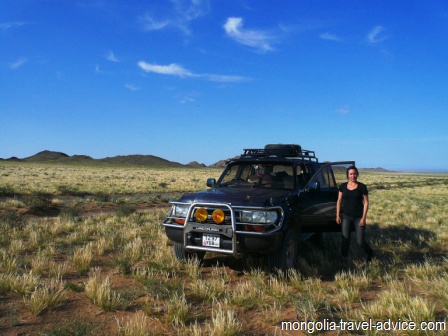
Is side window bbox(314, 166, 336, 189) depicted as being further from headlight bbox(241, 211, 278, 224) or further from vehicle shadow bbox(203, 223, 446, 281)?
headlight bbox(241, 211, 278, 224)

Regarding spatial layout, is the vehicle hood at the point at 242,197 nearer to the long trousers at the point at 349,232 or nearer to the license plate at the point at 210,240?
the license plate at the point at 210,240

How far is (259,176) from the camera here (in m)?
7.41

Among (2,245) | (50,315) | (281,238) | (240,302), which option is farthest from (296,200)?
(2,245)

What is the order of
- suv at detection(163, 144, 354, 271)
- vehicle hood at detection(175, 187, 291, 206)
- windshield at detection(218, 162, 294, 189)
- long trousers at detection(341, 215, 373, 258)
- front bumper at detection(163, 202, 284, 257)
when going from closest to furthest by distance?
front bumper at detection(163, 202, 284, 257) < suv at detection(163, 144, 354, 271) < vehicle hood at detection(175, 187, 291, 206) < long trousers at detection(341, 215, 373, 258) < windshield at detection(218, 162, 294, 189)

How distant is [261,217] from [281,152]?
2.64 m

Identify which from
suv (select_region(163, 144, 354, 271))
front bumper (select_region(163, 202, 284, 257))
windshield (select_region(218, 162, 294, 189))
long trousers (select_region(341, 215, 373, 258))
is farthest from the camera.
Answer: windshield (select_region(218, 162, 294, 189))

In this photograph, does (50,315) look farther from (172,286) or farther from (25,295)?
(172,286)

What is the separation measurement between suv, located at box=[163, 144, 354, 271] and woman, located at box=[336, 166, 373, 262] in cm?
50

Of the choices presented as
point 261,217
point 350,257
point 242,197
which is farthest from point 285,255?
point 350,257

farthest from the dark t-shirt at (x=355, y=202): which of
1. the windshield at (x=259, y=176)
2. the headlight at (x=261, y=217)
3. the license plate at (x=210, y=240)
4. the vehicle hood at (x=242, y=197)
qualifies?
the license plate at (x=210, y=240)

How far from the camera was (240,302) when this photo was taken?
4.77 meters

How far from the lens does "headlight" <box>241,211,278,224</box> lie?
5609mm

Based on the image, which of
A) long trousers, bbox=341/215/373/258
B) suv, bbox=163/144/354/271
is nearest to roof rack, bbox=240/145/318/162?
suv, bbox=163/144/354/271

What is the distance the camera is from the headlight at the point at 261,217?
5.61 metres
